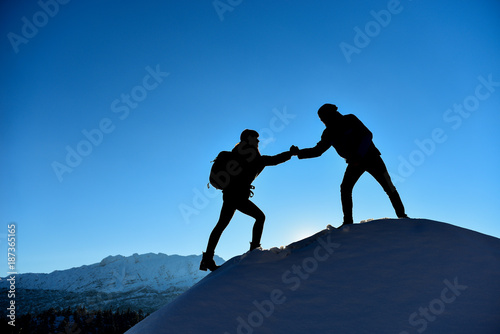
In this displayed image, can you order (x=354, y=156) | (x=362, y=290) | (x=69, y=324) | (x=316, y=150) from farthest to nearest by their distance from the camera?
(x=69, y=324)
(x=316, y=150)
(x=354, y=156)
(x=362, y=290)

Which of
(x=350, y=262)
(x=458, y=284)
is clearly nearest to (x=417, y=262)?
(x=458, y=284)

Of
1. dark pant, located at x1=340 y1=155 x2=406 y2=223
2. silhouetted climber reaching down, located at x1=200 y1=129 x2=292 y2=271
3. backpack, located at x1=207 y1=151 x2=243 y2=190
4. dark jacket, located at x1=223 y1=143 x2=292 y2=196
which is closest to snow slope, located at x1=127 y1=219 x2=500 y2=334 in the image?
dark pant, located at x1=340 y1=155 x2=406 y2=223

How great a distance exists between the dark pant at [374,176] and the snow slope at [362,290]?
85 centimetres

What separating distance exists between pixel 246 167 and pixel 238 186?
34cm

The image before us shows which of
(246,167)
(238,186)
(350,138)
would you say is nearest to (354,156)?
(350,138)

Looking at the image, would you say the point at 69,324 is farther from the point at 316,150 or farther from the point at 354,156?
the point at 354,156

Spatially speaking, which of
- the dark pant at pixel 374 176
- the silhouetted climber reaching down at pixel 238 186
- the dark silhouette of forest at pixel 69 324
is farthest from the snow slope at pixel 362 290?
the dark silhouette of forest at pixel 69 324

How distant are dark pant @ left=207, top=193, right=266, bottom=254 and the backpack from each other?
0.23 metres

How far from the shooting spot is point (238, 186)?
4.72 meters

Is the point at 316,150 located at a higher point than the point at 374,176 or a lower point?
higher

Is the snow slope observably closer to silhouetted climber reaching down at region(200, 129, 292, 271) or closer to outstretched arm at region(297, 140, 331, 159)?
silhouetted climber reaching down at region(200, 129, 292, 271)

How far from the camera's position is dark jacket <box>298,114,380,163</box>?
4562 mm

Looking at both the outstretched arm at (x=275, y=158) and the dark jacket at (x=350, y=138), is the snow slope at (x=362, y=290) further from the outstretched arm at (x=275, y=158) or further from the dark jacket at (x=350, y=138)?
the outstretched arm at (x=275, y=158)

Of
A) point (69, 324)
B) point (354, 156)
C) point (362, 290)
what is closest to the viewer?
point (362, 290)
